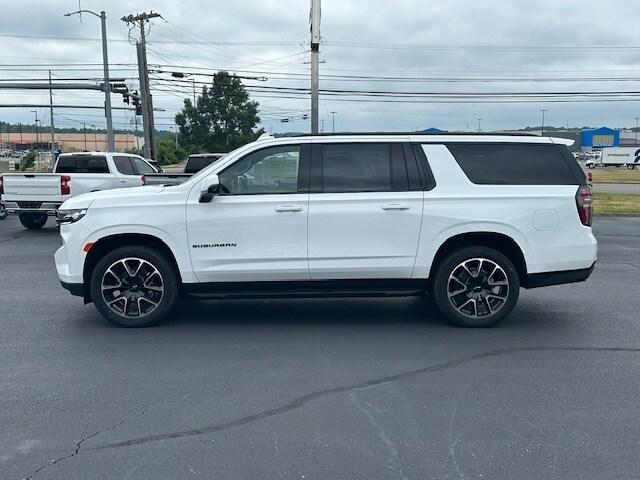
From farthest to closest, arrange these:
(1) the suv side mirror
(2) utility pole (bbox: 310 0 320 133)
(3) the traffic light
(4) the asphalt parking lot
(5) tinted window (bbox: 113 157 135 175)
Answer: (3) the traffic light
(2) utility pole (bbox: 310 0 320 133)
(5) tinted window (bbox: 113 157 135 175)
(1) the suv side mirror
(4) the asphalt parking lot

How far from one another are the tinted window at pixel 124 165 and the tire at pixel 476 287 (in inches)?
470

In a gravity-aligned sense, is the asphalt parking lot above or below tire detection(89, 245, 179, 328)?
below

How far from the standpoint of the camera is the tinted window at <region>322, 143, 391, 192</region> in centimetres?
678

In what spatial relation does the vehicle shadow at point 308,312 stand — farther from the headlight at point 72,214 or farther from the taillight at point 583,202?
the taillight at point 583,202

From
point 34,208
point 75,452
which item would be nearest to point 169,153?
point 34,208

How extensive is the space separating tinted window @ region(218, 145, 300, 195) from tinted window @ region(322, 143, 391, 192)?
32 centimetres

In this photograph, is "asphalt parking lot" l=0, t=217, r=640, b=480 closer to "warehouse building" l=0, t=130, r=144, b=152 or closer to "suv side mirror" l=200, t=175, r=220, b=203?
"suv side mirror" l=200, t=175, r=220, b=203

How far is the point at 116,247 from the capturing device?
6.89 m

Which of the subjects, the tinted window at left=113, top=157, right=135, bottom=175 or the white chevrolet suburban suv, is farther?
the tinted window at left=113, top=157, right=135, bottom=175

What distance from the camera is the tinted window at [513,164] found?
6887 millimetres

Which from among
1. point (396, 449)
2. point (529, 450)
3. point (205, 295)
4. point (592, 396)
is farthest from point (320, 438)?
point (205, 295)

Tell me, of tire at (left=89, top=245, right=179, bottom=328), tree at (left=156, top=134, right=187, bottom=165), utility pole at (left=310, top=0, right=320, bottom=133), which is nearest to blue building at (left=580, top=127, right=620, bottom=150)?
tree at (left=156, top=134, right=187, bottom=165)

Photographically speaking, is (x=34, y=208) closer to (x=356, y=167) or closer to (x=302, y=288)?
(x=302, y=288)

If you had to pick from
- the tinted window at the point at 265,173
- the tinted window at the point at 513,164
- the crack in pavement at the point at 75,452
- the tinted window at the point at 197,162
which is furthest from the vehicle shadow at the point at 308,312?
the tinted window at the point at 197,162
